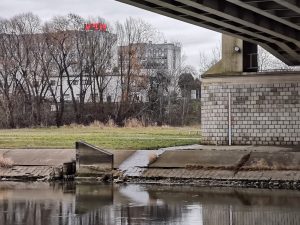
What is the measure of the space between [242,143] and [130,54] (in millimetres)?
50221

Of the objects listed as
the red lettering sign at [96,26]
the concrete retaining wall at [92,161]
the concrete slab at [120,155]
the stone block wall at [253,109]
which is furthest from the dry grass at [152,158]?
the red lettering sign at [96,26]

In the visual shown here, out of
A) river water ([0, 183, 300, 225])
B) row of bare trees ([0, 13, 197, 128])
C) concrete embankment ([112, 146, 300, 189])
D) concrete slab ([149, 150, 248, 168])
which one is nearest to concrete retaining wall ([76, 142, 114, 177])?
concrete embankment ([112, 146, 300, 189])

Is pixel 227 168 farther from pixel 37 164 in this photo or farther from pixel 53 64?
pixel 53 64

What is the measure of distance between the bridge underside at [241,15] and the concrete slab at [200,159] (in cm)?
610

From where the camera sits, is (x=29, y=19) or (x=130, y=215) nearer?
(x=130, y=215)

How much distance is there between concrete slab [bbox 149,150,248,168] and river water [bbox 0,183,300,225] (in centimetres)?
361

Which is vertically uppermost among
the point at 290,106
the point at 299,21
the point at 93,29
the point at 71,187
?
the point at 93,29

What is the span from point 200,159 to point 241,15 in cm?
964

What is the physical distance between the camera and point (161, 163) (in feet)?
109

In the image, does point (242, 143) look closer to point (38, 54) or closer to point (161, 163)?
point (161, 163)

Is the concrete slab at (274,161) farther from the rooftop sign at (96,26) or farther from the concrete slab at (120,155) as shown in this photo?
the rooftop sign at (96,26)

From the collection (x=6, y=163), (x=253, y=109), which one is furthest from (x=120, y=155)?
(x=253, y=109)

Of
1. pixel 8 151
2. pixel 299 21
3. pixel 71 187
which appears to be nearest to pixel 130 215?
pixel 71 187

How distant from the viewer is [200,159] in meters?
33.1
